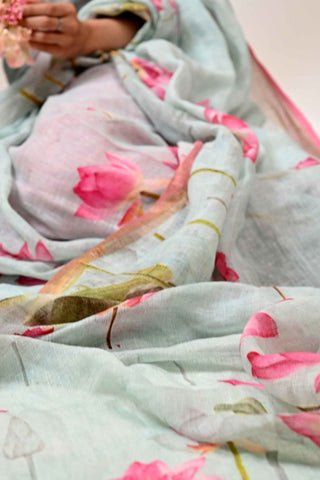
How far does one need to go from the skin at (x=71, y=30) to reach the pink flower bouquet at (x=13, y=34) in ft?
0.04

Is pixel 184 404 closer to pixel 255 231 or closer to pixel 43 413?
pixel 43 413

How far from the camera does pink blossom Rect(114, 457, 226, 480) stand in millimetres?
336

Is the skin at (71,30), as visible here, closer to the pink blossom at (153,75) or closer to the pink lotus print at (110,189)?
the pink blossom at (153,75)

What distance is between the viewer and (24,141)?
86 centimetres

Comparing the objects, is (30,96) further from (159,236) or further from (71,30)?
(159,236)

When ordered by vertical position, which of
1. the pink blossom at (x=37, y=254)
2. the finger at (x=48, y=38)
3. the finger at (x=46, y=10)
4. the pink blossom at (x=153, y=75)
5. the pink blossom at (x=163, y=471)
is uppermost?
the finger at (x=46, y=10)

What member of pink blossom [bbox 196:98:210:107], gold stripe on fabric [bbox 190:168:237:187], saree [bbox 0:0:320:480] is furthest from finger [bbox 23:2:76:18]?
gold stripe on fabric [bbox 190:168:237:187]

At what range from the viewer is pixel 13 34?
0.83 m

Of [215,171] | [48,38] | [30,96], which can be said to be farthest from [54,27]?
[215,171]

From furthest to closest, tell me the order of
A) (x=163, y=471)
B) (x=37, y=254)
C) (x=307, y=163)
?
(x=307, y=163) → (x=37, y=254) → (x=163, y=471)

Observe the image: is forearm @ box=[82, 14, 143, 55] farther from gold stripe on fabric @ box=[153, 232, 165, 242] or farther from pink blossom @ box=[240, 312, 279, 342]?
pink blossom @ box=[240, 312, 279, 342]

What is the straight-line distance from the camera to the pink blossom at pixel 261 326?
0.43 metres

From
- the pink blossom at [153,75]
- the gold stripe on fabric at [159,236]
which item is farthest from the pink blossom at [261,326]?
the pink blossom at [153,75]

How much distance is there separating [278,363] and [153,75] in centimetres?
64
